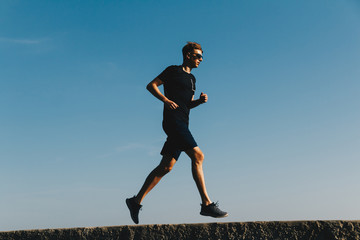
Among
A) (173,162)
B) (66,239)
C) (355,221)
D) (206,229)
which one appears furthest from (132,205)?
(355,221)

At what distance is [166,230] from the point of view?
11.7 feet

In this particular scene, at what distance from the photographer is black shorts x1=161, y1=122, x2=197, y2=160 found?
441 centimetres

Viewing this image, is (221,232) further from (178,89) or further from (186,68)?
(186,68)

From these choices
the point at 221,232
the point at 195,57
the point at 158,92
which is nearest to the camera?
the point at 221,232

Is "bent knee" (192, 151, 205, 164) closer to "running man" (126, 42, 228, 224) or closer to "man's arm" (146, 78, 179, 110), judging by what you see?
"running man" (126, 42, 228, 224)

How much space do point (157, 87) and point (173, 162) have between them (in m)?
0.92

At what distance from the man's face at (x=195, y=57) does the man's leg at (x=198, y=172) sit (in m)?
1.08

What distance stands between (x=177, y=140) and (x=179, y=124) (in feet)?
0.63

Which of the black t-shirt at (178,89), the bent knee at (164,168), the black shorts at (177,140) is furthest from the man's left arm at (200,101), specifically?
the bent knee at (164,168)

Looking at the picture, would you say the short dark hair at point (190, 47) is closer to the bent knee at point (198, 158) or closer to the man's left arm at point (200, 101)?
the man's left arm at point (200, 101)

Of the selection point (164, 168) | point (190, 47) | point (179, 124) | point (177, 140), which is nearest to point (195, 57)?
point (190, 47)

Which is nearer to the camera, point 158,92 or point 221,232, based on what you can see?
point 221,232

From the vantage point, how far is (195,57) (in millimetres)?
4715

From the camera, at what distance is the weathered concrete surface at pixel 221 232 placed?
325 cm
